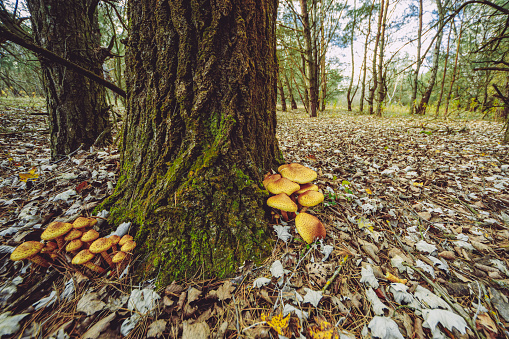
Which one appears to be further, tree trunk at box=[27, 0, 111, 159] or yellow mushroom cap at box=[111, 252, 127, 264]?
tree trunk at box=[27, 0, 111, 159]

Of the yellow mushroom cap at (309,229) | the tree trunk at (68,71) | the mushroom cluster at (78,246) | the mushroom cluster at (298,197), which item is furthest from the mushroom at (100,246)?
the tree trunk at (68,71)

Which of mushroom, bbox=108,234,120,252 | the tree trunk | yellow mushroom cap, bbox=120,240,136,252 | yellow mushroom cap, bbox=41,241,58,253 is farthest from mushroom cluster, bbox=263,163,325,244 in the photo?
the tree trunk

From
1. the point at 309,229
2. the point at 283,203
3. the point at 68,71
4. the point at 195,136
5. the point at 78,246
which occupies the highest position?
the point at 68,71

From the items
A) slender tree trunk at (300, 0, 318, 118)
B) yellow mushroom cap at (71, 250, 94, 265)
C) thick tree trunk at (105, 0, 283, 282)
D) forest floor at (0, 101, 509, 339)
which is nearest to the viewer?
forest floor at (0, 101, 509, 339)

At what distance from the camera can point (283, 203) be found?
1.50 m

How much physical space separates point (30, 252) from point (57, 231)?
0.54 ft

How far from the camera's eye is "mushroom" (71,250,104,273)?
1.19 m

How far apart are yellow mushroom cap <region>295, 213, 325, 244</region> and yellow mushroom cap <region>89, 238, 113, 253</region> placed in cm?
138

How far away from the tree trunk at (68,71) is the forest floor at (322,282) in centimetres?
104

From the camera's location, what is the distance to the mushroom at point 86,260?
1.19 meters

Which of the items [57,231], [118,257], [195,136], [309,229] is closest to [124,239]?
[118,257]

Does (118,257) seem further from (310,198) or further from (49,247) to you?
(310,198)

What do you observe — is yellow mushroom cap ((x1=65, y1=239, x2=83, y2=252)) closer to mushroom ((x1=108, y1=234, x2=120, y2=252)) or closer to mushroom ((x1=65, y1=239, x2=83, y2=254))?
mushroom ((x1=65, y1=239, x2=83, y2=254))

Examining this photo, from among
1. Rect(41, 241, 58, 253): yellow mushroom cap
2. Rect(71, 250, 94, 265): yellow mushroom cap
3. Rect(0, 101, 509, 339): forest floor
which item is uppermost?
Rect(41, 241, 58, 253): yellow mushroom cap
